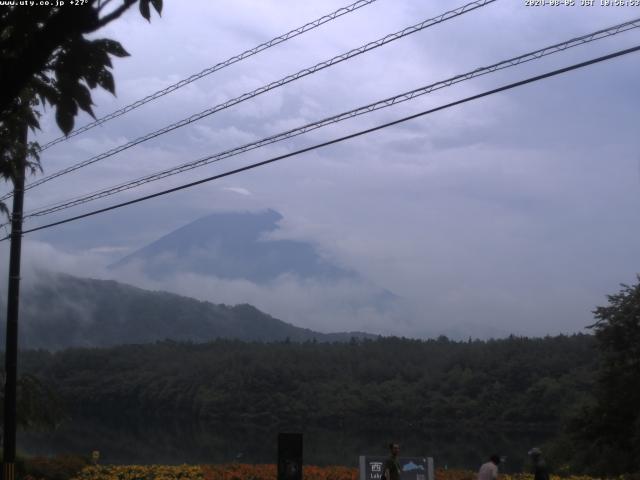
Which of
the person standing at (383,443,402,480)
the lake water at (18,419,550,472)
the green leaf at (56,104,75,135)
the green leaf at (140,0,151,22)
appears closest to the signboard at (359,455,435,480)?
the person standing at (383,443,402,480)

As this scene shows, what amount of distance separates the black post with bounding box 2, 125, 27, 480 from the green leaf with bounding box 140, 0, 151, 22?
11868 millimetres

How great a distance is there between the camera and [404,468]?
15.3 meters

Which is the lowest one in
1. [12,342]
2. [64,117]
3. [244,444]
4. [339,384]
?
[244,444]

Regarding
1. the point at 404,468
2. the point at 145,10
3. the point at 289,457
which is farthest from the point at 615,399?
the point at 145,10

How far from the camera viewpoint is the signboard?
15062 mm

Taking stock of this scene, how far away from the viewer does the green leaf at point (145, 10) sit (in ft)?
17.2

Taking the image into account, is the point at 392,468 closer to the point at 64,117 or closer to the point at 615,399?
the point at 64,117

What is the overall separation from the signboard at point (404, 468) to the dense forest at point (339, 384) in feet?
154

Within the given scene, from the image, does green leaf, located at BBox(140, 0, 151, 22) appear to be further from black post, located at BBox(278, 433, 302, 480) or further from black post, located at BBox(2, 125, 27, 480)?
black post, located at BBox(2, 125, 27, 480)

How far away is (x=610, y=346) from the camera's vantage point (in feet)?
87.2

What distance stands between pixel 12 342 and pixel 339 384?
66494mm

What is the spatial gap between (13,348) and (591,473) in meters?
16.0

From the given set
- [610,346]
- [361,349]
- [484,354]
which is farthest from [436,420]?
[610,346]

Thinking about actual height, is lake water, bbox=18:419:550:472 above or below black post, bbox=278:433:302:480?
below
